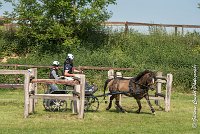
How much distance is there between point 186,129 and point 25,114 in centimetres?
517

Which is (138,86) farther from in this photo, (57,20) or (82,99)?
(57,20)

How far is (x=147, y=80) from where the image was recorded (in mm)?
18406

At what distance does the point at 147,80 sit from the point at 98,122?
3608 millimetres

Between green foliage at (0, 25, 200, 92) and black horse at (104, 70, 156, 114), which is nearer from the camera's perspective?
black horse at (104, 70, 156, 114)

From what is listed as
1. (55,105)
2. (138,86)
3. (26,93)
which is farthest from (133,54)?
(26,93)

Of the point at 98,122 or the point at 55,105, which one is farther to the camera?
the point at 55,105

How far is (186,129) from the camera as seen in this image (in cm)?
1400

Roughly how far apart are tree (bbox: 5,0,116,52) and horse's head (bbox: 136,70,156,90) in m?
16.3

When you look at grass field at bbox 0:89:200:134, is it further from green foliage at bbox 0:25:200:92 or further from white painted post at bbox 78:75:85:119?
green foliage at bbox 0:25:200:92

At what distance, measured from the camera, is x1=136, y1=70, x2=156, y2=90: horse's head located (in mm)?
18328

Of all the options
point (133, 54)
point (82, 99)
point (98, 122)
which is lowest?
point (98, 122)

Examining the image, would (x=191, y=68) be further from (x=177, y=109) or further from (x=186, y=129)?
(x=186, y=129)

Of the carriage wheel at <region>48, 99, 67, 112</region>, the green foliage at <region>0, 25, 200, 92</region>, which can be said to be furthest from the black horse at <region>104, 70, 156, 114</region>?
the green foliage at <region>0, 25, 200, 92</region>

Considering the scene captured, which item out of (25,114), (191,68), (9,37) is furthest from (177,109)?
(9,37)
